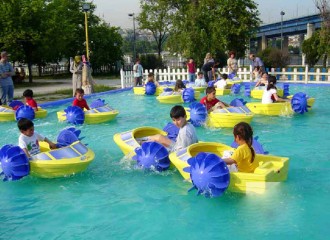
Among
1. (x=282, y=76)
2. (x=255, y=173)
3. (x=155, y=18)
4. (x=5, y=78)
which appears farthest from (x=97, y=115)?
(x=155, y=18)

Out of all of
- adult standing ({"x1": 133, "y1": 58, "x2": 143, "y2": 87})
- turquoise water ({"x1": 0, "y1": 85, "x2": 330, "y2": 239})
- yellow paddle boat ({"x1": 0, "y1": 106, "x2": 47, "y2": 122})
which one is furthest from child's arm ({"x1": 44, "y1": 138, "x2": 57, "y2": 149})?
adult standing ({"x1": 133, "y1": 58, "x2": 143, "y2": 87})

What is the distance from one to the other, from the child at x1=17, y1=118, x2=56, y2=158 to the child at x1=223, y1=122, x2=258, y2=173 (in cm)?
292

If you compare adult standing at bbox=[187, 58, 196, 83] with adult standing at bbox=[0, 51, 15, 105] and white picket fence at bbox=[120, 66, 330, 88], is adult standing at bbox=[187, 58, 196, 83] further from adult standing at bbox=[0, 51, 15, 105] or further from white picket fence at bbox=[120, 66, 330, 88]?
adult standing at bbox=[0, 51, 15, 105]

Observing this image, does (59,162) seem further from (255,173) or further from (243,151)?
(255,173)

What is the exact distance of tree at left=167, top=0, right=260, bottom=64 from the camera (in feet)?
77.9

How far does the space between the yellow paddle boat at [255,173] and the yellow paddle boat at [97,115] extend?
16.2 feet

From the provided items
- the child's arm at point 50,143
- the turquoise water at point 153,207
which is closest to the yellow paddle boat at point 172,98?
the turquoise water at point 153,207

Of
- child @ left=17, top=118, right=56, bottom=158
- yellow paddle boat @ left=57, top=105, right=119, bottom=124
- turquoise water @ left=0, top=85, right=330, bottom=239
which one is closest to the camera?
turquoise water @ left=0, top=85, right=330, bottom=239

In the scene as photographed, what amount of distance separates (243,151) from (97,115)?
6012mm

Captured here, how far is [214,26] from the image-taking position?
2370cm

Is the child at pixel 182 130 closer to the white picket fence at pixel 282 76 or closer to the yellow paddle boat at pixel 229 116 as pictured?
the yellow paddle boat at pixel 229 116

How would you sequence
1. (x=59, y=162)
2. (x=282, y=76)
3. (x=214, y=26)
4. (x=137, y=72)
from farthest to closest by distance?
1. (x=214, y=26)
2. (x=282, y=76)
3. (x=137, y=72)
4. (x=59, y=162)

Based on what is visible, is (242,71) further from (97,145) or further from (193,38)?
(97,145)

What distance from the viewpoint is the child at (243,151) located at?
5035 mm
